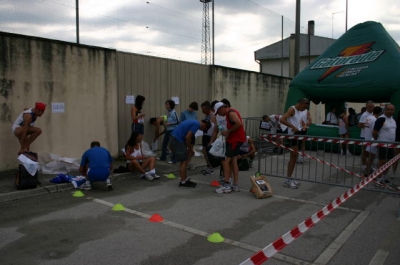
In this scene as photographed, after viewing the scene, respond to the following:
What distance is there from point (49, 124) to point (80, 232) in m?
4.39

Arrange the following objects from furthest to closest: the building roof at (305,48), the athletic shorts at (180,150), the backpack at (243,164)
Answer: the building roof at (305,48), the backpack at (243,164), the athletic shorts at (180,150)

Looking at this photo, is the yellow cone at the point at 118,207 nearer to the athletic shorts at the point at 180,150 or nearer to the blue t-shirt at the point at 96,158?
the blue t-shirt at the point at 96,158

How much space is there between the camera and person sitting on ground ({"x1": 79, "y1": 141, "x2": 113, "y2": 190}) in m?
6.29

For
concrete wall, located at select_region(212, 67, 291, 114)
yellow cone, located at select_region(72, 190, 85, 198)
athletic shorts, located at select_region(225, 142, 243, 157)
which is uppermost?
concrete wall, located at select_region(212, 67, 291, 114)

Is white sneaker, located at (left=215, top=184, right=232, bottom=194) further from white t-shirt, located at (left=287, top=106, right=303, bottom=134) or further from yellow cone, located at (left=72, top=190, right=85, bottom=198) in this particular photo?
yellow cone, located at (left=72, top=190, right=85, bottom=198)

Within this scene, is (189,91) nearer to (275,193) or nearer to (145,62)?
(145,62)

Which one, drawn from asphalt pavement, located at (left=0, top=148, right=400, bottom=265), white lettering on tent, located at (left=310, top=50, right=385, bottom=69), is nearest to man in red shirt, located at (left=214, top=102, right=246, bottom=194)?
asphalt pavement, located at (left=0, top=148, right=400, bottom=265)

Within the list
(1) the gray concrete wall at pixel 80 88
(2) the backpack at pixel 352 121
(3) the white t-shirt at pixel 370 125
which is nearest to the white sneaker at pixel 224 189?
(3) the white t-shirt at pixel 370 125

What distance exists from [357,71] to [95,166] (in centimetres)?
970

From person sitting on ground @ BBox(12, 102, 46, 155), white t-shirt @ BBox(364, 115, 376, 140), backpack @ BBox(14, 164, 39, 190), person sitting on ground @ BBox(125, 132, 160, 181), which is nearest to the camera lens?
backpack @ BBox(14, 164, 39, 190)

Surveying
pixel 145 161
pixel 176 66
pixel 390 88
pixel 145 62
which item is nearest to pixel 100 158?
pixel 145 161

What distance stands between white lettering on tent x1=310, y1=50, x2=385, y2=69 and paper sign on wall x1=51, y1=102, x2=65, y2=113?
375 inches

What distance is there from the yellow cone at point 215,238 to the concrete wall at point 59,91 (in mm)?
5325

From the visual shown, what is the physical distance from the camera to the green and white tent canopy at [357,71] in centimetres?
1116
